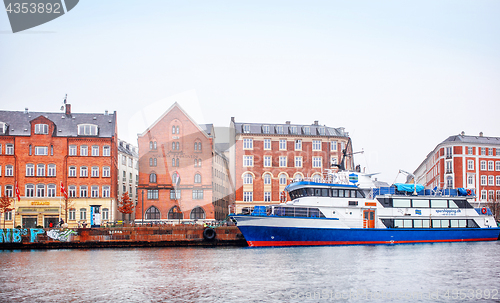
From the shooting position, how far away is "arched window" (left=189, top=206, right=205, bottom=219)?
7688 cm

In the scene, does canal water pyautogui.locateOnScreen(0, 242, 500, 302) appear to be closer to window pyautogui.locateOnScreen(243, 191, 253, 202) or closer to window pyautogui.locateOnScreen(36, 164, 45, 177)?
window pyautogui.locateOnScreen(36, 164, 45, 177)

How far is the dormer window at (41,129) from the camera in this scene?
73312mm

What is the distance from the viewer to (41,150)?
7319 centimetres

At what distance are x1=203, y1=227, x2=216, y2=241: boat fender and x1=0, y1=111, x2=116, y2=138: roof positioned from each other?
25.1 metres

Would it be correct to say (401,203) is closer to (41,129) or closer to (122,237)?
(122,237)

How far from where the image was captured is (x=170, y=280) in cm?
2983

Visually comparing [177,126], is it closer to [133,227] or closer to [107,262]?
[133,227]

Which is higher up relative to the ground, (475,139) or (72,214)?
(475,139)

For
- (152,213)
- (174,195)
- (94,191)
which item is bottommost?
(152,213)

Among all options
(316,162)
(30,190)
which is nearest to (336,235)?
(316,162)

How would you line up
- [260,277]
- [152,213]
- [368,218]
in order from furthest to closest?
[152,213], [368,218], [260,277]

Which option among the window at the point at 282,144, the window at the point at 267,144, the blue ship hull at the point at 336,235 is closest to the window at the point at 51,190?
the window at the point at 267,144

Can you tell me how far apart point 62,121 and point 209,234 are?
31.8m

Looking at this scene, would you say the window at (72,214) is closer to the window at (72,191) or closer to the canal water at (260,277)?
the window at (72,191)
